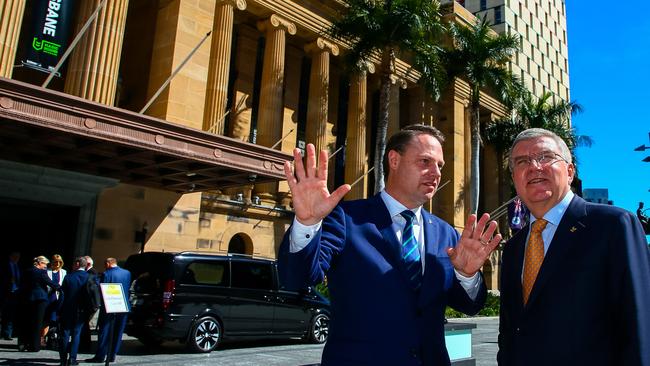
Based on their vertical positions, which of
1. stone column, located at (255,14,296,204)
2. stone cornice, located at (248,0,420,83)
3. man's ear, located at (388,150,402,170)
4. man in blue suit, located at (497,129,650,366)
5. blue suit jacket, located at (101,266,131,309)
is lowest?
blue suit jacket, located at (101,266,131,309)

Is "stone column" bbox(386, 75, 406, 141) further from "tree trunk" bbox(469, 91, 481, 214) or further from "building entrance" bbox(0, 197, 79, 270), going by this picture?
"building entrance" bbox(0, 197, 79, 270)

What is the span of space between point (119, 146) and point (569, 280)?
12.1 m

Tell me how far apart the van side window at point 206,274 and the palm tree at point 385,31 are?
11.3 m

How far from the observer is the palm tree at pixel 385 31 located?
22.3 m

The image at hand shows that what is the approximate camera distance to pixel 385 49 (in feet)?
77.9

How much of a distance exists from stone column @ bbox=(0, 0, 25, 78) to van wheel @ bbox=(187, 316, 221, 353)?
9105 mm

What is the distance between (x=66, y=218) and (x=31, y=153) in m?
3.05

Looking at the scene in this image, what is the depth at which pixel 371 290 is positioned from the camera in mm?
2676

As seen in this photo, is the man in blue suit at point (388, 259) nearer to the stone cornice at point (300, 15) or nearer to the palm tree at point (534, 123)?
the stone cornice at point (300, 15)

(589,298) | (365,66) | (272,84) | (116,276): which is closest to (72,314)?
(116,276)

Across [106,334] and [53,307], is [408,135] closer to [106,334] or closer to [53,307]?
[106,334]

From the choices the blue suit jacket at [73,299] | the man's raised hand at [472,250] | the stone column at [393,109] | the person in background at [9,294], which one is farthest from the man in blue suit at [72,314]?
the stone column at [393,109]

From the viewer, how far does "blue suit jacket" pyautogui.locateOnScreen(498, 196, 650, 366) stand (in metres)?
2.21

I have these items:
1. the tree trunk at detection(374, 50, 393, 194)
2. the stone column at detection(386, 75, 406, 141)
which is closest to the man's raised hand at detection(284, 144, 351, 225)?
the tree trunk at detection(374, 50, 393, 194)
